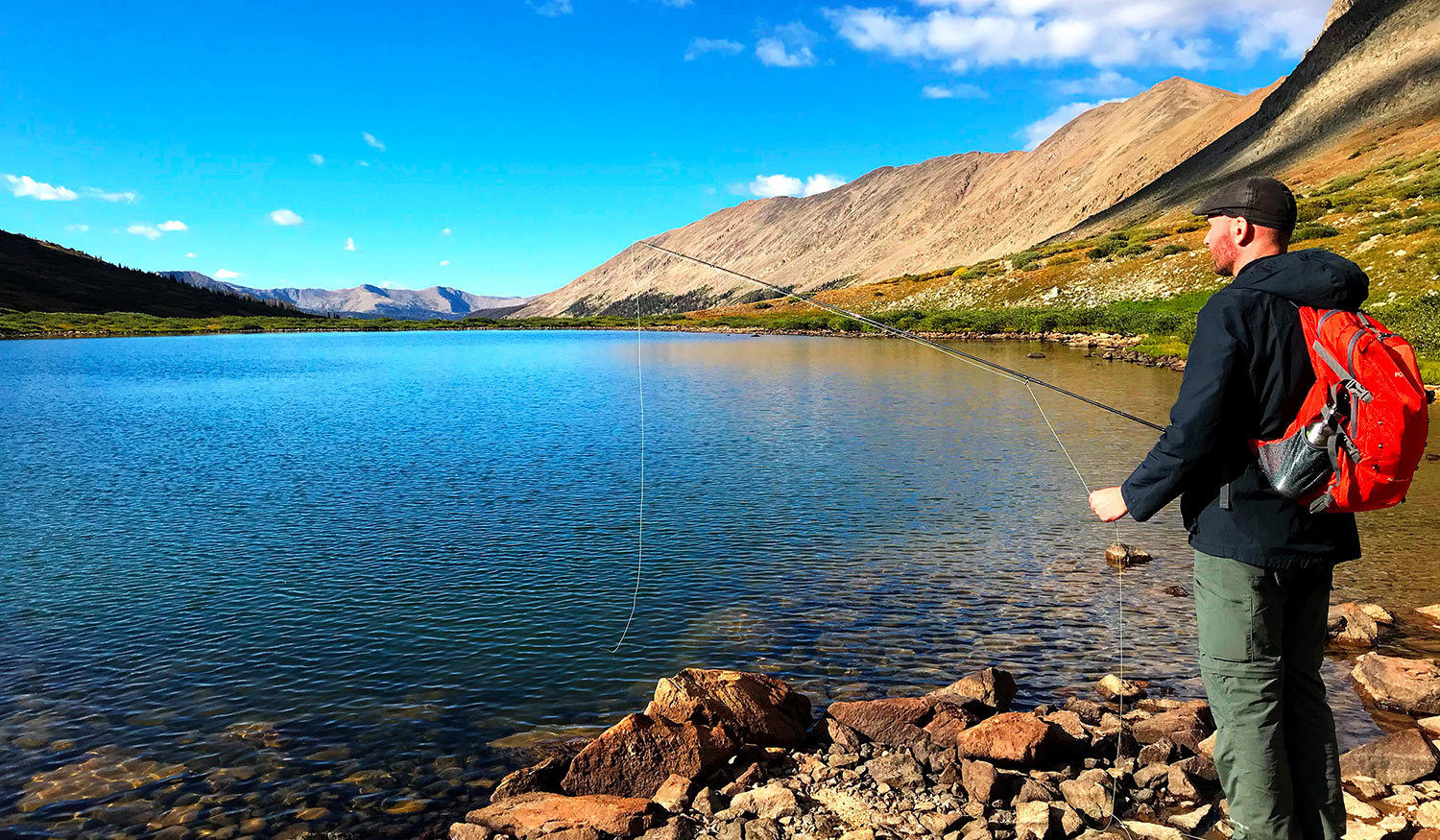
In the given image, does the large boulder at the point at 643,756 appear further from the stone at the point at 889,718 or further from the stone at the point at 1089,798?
the stone at the point at 1089,798

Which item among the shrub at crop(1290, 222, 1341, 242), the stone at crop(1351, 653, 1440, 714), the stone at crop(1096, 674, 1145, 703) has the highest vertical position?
the shrub at crop(1290, 222, 1341, 242)

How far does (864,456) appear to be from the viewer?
28172mm

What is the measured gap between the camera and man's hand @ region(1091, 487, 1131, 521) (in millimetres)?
5715

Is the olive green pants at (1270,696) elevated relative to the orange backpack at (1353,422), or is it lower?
lower

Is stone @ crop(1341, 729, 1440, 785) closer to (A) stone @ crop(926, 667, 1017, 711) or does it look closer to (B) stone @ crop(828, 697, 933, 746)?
(A) stone @ crop(926, 667, 1017, 711)

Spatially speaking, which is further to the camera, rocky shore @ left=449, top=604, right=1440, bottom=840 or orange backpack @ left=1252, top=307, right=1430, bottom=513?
rocky shore @ left=449, top=604, right=1440, bottom=840

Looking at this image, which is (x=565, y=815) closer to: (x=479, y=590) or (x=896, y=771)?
(x=896, y=771)

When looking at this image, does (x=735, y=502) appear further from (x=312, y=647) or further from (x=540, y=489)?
(x=312, y=647)

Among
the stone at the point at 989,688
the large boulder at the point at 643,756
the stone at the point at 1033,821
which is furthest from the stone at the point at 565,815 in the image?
the stone at the point at 989,688

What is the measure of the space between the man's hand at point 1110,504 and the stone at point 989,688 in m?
4.83

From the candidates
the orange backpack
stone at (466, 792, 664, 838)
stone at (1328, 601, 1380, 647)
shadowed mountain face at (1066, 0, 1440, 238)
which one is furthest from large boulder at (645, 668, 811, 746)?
shadowed mountain face at (1066, 0, 1440, 238)

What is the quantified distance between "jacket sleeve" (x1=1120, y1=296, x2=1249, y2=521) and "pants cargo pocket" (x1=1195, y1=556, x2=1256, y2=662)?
0.60 meters

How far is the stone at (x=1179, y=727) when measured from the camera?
8.69 m

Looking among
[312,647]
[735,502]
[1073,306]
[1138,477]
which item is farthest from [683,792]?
[1073,306]
